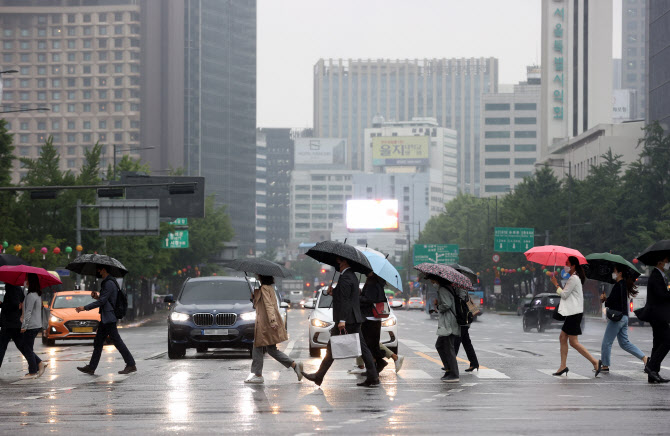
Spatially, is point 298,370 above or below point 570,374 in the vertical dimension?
above

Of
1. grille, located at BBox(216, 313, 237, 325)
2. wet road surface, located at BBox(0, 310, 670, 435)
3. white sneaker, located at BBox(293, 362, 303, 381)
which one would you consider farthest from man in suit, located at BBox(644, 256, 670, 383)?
grille, located at BBox(216, 313, 237, 325)

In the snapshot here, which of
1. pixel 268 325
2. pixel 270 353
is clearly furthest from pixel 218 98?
pixel 268 325

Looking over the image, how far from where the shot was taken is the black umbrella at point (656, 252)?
57.7ft

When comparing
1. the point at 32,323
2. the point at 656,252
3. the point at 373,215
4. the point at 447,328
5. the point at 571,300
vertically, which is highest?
the point at 656,252

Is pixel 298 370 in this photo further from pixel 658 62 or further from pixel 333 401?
pixel 658 62

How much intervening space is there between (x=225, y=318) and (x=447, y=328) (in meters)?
7.88

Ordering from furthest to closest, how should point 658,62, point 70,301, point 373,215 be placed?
point 373,215
point 658,62
point 70,301

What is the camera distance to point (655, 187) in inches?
2874

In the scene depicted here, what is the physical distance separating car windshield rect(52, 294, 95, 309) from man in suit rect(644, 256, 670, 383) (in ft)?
69.3

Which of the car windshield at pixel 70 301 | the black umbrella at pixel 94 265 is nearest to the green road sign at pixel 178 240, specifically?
the car windshield at pixel 70 301

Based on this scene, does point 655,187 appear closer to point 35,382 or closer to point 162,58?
point 35,382

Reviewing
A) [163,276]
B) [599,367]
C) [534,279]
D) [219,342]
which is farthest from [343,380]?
[534,279]

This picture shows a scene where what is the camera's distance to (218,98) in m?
190

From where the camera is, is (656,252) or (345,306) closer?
(345,306)
